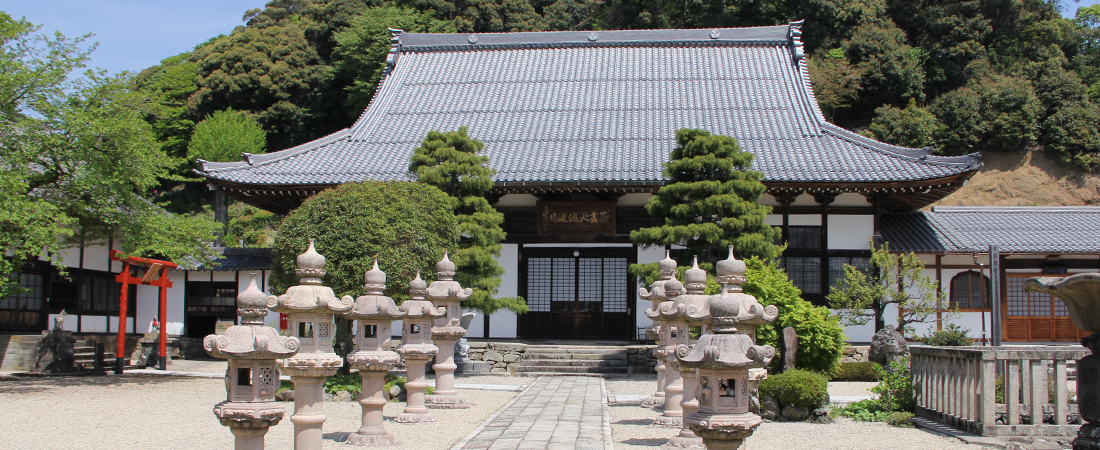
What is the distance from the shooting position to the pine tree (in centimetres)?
1525

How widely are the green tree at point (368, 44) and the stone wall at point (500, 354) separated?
71.3ft

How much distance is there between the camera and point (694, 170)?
15445mm

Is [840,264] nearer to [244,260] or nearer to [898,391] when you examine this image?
[898,391]

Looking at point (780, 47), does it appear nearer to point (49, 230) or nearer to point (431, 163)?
point (431, 163)

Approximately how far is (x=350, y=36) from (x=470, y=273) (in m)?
26.8

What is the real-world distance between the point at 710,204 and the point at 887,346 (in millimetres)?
4791

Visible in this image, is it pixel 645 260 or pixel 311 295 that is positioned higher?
pixel 645 260

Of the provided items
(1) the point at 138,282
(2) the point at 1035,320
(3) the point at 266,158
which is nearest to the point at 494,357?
(3) the point at 266,158

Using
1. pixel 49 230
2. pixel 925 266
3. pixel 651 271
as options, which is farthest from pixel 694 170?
pixel 49 230

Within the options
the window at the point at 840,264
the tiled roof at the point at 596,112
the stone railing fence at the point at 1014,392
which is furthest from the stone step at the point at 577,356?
the stone railing fence at the point at 1014,392

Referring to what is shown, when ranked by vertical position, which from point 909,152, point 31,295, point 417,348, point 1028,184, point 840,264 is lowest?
point 417,348

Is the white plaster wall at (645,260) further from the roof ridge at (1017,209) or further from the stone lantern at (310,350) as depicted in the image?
the stone lantern at (310,350)

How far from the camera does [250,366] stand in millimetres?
6246

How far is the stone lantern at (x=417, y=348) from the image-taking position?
10.4 m
